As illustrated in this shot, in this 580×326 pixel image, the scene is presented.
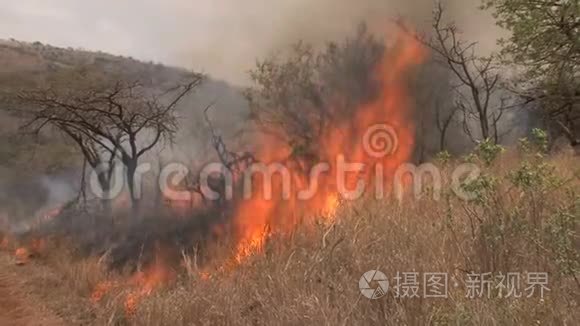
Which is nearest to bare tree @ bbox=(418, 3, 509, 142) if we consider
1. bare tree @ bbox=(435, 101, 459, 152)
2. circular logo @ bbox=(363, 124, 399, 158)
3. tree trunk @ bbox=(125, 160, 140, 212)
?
bare tree @ bbox=(435, 101, 459, 152)

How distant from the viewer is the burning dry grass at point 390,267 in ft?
12.4

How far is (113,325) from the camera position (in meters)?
5.80

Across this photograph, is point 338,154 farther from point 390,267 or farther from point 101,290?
point 390,267

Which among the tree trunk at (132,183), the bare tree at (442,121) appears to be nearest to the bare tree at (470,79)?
the bare tree at (442,121)

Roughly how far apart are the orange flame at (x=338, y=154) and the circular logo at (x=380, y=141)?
10 cm

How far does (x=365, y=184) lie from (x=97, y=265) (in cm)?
531

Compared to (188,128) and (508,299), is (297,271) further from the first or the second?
(188,128)

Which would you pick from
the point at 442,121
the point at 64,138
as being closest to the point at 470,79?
the point at 442,121

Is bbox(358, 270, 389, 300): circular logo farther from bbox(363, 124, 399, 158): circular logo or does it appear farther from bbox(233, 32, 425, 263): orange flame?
bbox(363, 124, 399, 158): circular logo

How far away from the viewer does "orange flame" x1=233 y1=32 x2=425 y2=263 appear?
29.2ft

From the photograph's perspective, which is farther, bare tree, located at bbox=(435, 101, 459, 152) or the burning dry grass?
bare tree, located at bbox=(435, 101, 459, 152)

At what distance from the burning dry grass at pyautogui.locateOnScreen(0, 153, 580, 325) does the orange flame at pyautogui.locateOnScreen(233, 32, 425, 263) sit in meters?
1.11

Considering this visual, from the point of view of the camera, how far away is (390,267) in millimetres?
4730

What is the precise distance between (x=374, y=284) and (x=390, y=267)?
246mm
